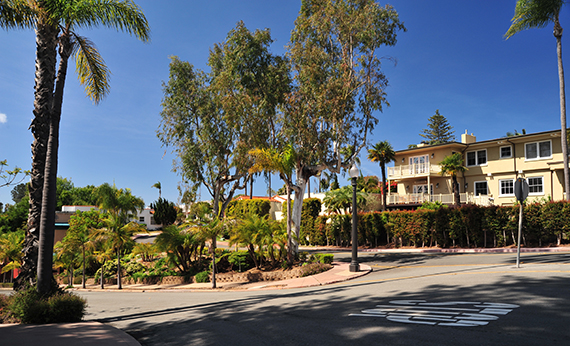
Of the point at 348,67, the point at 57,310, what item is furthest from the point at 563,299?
the point at 348,67

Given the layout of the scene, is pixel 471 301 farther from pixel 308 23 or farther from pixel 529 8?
pixel 529 8

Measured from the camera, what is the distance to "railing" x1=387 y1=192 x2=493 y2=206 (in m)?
33.6

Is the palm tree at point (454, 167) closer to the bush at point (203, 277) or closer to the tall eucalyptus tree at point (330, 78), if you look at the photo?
the tall eucalyptus tree at point (330, 78)

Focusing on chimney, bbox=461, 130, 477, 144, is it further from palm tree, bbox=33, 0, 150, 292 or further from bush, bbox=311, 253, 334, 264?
palm tree, bbox=33, 0, 150, 292

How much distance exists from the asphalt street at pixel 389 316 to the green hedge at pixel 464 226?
11.9 m

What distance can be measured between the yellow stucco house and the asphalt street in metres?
23.3

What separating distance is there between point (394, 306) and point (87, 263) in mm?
25059

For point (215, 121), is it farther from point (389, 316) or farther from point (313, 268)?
point (389, 316)

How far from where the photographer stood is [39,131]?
9867 millimetres

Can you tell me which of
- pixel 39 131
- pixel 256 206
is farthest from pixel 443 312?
pixel 256 206

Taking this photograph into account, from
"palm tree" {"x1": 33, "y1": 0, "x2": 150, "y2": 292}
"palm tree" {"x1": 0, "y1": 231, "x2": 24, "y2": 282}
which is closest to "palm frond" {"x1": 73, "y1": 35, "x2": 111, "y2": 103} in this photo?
"palm tree" {"x1": 33, "y1": 0, "x2": 150, "y2": 292}

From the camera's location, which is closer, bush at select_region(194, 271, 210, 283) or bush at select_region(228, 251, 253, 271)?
bush at select_region(194, 271, 210, 283)

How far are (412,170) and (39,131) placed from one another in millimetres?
34725

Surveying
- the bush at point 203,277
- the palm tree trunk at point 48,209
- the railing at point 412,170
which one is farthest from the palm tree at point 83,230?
the railing at point 412,170
